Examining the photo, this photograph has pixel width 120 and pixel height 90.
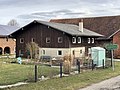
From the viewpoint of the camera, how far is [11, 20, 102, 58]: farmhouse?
1807 inches

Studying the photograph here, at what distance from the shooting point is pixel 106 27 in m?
59.6

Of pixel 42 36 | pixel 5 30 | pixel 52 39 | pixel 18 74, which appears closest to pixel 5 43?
pixel 5 30

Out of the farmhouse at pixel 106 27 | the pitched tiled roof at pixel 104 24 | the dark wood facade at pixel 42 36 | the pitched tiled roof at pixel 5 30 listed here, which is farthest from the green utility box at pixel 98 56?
the pitched tiled roof at pixel 5 30

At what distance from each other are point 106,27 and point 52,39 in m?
16.3

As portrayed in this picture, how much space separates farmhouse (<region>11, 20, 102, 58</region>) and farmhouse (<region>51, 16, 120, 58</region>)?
5.16 m

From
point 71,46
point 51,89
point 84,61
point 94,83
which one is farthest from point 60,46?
point 51,89

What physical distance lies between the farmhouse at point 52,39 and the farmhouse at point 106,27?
5.16 metres

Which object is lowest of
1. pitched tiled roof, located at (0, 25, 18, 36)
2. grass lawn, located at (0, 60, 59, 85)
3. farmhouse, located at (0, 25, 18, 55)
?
grass lawn, located at (0, 60, 59, 85)

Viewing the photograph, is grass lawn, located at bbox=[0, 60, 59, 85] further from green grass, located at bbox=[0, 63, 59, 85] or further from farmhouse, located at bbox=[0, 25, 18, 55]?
farmhouse, located at bbox=[0, 25, 18, 55]

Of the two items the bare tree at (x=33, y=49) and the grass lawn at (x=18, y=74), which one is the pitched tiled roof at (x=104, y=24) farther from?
the grass lawn at (x=18, y=74)

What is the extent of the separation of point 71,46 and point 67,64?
70.0ft

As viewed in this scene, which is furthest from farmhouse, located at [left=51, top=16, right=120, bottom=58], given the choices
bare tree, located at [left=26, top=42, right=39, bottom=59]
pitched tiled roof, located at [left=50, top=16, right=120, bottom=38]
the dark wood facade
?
bare tree, located at [left=26, top=42, right=39, bottom=59]

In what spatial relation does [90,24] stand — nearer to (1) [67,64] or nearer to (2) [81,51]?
(2) [81,51]

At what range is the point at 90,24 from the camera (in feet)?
209
